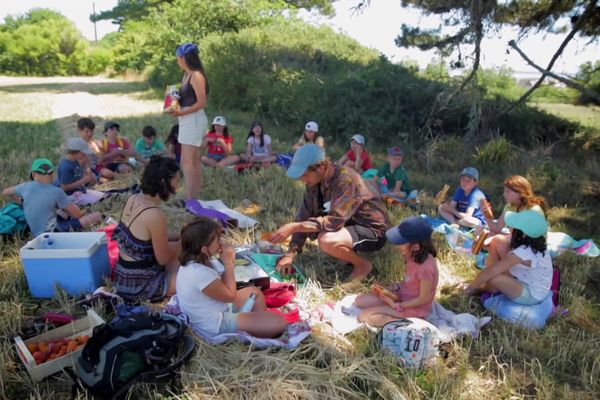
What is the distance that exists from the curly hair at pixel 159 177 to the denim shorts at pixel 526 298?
9.34 ft

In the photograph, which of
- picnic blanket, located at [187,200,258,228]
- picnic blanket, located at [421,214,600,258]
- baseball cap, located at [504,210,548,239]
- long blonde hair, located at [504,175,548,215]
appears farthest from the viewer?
picnic blanket, located at [187,200,258,228]

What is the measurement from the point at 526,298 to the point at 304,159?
206 centimetres

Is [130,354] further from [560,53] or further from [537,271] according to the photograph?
[560,53]

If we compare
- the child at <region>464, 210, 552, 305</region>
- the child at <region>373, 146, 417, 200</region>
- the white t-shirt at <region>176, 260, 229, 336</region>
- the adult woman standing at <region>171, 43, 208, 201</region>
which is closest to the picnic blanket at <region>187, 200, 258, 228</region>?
the adult woman standing at <region>171, 43, 208, 201</region>

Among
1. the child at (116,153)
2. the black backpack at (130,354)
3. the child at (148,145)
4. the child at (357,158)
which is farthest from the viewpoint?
Result: the child at (148,145)

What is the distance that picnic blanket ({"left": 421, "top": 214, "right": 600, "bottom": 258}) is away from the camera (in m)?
5.15

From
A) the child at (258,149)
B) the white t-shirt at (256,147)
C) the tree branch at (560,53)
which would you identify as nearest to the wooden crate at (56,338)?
the child at (258,149)

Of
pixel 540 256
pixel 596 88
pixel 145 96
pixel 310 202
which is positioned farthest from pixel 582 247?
pixel 145 96

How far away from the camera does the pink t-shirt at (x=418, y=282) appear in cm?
351

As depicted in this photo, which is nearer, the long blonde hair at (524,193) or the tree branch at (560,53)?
the long blonde hair at (524,193)

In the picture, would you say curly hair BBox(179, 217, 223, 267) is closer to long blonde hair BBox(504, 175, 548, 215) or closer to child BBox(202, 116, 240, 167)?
long blonde hair BBox(504, 175, 548, 215)

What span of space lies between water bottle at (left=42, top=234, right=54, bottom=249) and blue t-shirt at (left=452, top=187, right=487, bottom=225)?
14.9 ft

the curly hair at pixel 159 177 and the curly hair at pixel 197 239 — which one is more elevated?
the curly hair at pixel 159 177

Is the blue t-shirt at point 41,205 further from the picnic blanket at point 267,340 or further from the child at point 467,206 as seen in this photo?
the child at point 467,206
